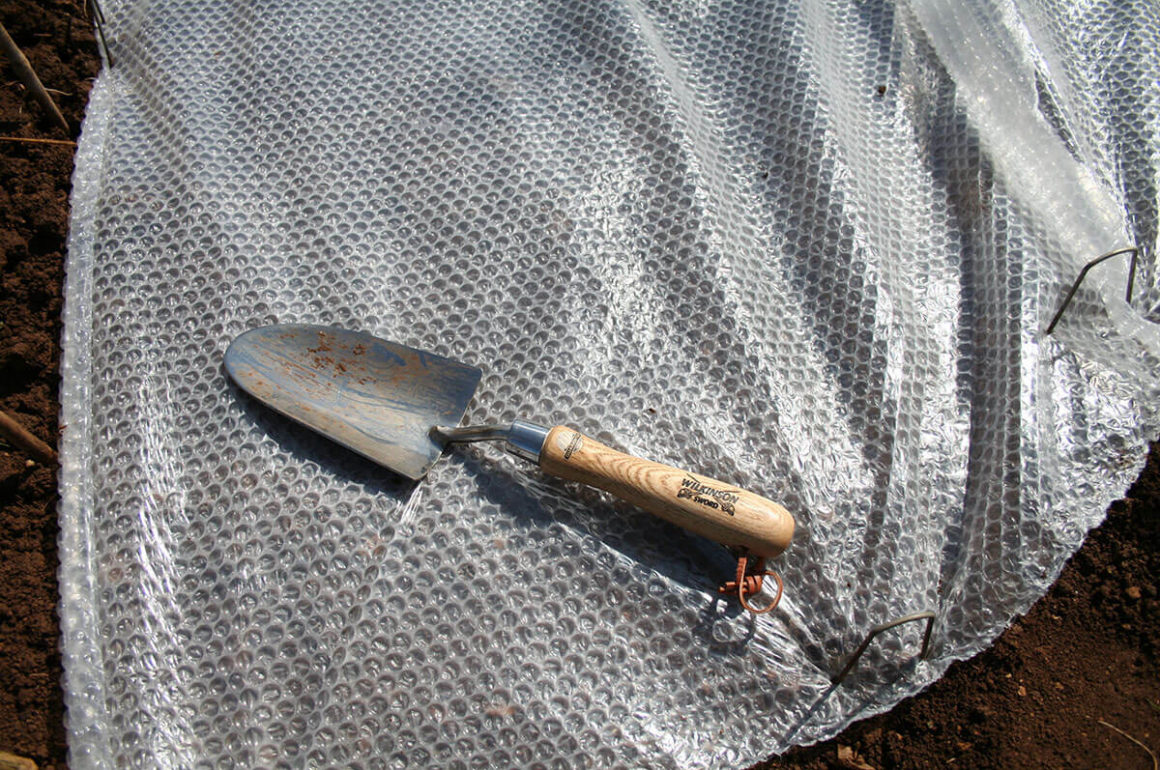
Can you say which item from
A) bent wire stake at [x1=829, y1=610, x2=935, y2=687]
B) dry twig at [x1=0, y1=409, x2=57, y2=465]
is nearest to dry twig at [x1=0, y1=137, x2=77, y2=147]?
dry twig at [x1=0, y1=409, x2=57, y2=465]

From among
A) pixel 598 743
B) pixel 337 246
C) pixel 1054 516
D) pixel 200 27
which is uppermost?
pixel 200 27

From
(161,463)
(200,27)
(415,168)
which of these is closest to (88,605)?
(161,463)

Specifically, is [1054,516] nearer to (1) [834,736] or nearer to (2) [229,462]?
(1) [834,736]

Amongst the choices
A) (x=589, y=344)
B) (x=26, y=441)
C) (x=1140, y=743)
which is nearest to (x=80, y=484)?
(x=26, y=441)

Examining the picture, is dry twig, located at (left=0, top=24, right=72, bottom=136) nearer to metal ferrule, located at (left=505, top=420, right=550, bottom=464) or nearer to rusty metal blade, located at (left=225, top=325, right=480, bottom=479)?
rusty metal blade, located at (left=225, top=325, right=480, bottom=479)

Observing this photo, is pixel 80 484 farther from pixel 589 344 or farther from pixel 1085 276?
pixel 1085 276

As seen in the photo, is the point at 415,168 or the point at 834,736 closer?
the point at 834,736
